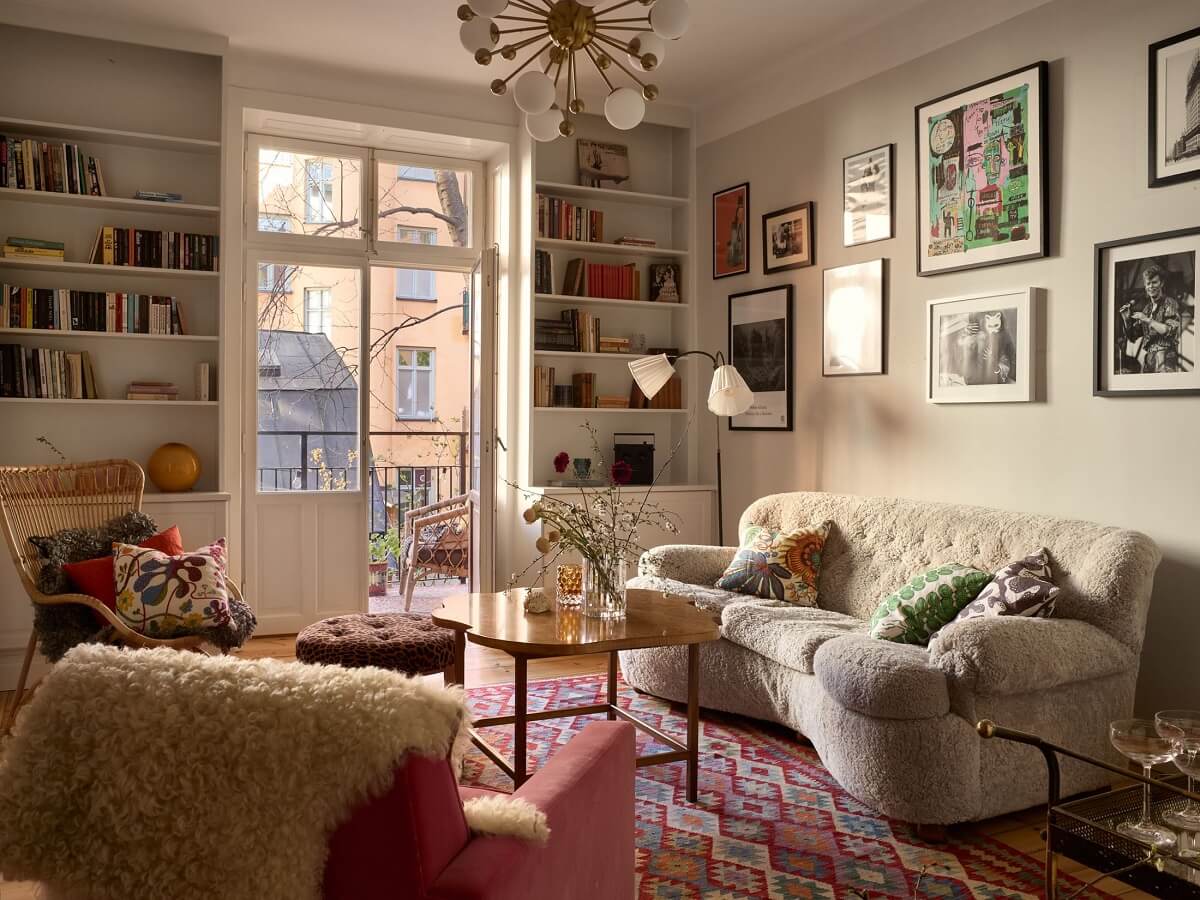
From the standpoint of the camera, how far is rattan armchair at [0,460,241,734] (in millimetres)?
3402

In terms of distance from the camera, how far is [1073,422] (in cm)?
359

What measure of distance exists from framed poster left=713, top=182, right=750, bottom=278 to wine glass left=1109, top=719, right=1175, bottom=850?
3.80 metres

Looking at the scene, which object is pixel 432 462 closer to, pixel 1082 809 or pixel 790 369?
pixel 790 369

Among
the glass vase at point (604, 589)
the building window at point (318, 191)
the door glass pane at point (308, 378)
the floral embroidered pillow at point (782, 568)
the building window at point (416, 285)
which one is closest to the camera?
the glass vase at point (604, 589)

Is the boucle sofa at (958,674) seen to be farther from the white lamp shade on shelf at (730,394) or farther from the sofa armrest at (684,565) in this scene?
the white lamp shade on shelf at (730,394)

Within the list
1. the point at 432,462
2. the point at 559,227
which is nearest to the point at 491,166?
the point at 559,227

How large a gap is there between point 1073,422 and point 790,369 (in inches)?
65.0

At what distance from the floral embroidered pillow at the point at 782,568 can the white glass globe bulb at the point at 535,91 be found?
2.04 metres

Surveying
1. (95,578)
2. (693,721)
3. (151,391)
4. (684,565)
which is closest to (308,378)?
(151,391)

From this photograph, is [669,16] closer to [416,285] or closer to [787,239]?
[787,239]

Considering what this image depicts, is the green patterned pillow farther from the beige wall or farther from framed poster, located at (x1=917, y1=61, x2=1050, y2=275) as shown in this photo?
framed poster, located at (x1=917, y1=61, x2=1050, y2=275)

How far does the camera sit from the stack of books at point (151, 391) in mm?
4711

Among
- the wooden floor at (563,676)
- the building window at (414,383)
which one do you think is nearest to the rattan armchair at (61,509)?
the wooden floor at (563,676)

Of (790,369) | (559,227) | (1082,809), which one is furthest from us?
(559,227)
